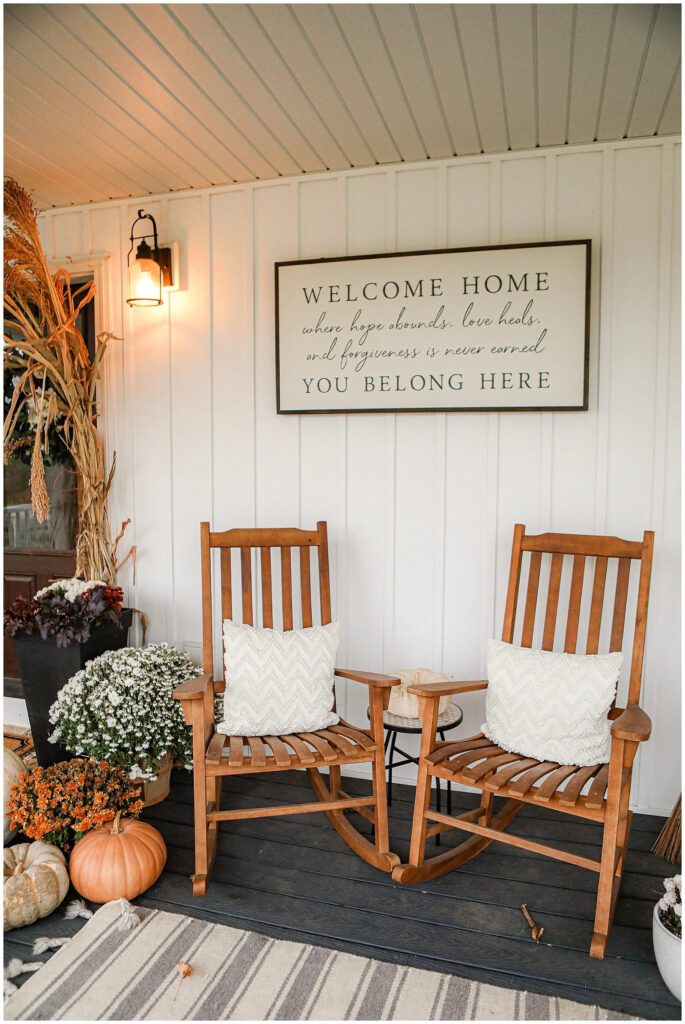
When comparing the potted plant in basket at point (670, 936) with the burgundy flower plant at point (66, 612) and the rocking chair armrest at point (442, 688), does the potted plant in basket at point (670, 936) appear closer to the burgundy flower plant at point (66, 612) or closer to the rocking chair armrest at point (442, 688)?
the rocking chair armrest at point (442, 688)

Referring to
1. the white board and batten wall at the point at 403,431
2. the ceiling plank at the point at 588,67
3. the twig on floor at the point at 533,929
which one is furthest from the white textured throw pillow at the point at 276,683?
the ceiling plank at the point at 588,67

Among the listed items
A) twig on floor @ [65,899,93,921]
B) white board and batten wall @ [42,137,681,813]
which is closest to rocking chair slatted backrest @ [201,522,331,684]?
white board and batten wall @ [42,137,681,813]

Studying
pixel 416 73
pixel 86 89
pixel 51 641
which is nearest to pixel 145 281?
pixel 86 89

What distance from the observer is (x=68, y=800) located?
2303 millimetres

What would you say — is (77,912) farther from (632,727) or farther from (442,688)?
(632,727)

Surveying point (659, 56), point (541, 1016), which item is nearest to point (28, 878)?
point (541, 1016)

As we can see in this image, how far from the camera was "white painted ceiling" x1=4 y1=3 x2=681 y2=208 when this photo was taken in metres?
1.95

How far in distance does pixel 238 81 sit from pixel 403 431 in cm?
141

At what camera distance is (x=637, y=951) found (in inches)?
77.9

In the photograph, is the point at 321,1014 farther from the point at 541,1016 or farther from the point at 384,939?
the point at 541,1016

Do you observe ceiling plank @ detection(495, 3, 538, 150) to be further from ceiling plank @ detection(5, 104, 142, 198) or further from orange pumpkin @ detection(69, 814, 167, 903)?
orange pumpkin @ detection(69, 814, 167, 903)

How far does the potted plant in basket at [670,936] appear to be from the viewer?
1.77 m

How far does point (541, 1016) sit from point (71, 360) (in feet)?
9.90

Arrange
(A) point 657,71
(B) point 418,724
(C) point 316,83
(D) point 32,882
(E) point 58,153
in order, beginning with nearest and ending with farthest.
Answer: (D) point 32,882 < (A) point 657,71 < (C) point 316,83 < (B) point 418,724 < (E) point 58,153
